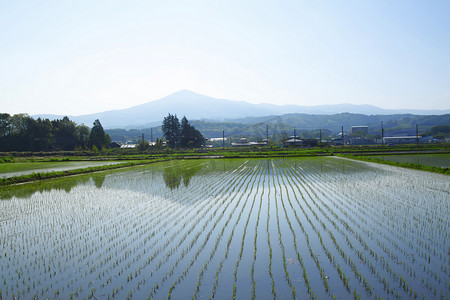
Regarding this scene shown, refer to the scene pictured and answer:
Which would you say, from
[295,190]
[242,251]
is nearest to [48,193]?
[295,190]

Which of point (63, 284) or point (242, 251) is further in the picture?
point (242, 251)

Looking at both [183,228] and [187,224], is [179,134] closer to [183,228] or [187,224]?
[187,224]

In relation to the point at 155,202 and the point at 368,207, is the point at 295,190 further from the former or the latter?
the point at 155,202

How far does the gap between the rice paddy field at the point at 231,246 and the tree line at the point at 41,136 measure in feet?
140

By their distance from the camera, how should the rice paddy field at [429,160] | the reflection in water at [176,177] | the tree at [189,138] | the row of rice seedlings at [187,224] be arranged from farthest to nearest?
the tree at [189,138], the rice paddy field at [429,160], the reflection in water at [176,177], the row of rice seedlings at [187,224]

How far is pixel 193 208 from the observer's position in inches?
360

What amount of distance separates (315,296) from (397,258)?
72.0 inches

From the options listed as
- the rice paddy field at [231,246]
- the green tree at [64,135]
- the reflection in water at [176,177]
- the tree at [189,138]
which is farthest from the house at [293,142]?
the rice paddy field at [231,246]

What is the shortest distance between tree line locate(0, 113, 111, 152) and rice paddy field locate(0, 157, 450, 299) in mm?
42687

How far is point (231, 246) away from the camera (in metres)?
5.75

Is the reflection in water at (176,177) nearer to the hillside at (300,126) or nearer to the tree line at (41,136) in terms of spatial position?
the tree line at (41,136)

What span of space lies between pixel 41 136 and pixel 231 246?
51.2 meters

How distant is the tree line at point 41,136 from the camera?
47.8 metres

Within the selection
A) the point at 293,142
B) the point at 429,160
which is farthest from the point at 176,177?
the point at 293,142
